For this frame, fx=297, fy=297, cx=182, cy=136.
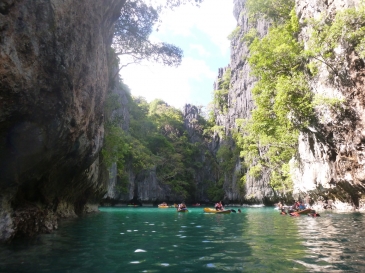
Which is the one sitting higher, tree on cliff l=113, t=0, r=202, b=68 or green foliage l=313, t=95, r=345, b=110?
tree on cliff l=113, t=0, r=202, b=68

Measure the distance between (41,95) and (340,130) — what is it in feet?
55.8

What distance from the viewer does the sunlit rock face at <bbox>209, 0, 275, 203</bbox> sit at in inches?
1683

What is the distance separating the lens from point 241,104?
51.1 metres

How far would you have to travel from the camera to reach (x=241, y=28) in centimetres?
5628

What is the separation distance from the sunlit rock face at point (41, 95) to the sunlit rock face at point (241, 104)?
35717 mm

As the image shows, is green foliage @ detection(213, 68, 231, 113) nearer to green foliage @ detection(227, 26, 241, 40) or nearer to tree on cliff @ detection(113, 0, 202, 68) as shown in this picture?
green foliage @ detection(227, 26, 241, 40)

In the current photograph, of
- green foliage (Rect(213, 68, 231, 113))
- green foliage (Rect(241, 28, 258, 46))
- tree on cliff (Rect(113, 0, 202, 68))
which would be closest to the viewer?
tree on cliff (Rect(113, 0, 202, 68))

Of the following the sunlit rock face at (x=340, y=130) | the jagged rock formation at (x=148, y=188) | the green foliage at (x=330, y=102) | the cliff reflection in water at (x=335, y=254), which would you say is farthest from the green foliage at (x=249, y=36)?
the cliff reflection in water at (x=335, y=254)

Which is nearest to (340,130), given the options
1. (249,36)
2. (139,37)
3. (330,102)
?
(330,102)

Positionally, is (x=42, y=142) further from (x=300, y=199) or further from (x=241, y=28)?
(x=241, y=28)

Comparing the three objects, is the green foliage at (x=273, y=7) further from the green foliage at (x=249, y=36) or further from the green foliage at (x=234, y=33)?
the green foliage at (x=234, y=33)

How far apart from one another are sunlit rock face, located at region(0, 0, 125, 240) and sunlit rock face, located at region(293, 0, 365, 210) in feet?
46.0

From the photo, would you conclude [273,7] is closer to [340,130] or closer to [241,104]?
[340,130]

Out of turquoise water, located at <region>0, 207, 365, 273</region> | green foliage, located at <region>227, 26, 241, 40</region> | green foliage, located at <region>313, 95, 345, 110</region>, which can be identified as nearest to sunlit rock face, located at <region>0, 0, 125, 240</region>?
turquoise water, located at <region>0, 207, 365, 273</region>
